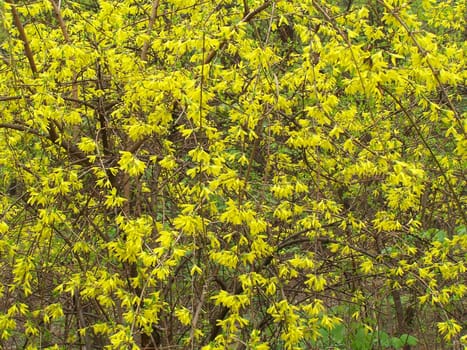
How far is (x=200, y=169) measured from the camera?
104 inches

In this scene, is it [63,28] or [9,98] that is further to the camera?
[63,28]

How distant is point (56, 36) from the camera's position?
3.78m

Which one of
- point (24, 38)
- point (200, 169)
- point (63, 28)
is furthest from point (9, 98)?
point (200, 169)

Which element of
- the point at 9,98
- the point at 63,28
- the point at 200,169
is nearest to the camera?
the point at 200,169

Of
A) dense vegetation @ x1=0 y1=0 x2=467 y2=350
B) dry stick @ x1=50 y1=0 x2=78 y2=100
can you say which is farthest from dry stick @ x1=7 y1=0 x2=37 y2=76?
dry stick @ x1=50 y1=0 x2=78 y2=100

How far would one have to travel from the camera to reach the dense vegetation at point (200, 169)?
280 centimetres

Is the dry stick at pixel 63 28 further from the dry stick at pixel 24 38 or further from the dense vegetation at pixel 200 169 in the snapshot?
the dry stick at pixel 24 38

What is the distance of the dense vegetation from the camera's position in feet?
9.18

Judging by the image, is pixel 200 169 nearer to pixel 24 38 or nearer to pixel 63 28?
pixel 24 38

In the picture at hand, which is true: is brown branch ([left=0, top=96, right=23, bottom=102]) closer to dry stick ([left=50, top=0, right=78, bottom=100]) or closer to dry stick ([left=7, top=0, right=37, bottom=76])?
dry stick ([left=7, top=0, right=37, bottom=76])

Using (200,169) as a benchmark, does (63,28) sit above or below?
above

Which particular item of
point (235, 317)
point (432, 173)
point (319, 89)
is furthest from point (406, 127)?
point (235, 317)

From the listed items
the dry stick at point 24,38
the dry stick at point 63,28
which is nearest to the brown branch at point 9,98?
the dry stick at point 24,38

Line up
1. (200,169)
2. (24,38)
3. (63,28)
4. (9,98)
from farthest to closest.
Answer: (63,28) → (24,38) → (9,98) → (200,169)
